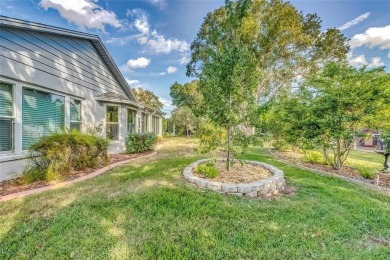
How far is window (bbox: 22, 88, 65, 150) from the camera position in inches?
215

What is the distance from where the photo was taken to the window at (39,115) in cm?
545

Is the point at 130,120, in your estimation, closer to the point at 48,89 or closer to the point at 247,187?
the point at 48,89

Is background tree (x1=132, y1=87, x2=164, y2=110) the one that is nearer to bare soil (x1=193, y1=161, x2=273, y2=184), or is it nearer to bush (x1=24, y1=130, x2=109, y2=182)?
bush (x1=24, y1=130, x2=109, y2=182)

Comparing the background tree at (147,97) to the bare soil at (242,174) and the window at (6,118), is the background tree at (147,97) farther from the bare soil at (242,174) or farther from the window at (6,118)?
the bare soil at (242,174)

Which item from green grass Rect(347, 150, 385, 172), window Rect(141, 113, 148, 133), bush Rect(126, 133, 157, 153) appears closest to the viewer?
green grass Rect(347, 150, 385, 172)

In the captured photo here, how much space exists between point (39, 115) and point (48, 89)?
2.85 ft

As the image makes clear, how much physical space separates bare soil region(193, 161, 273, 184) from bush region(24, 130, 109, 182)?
11.2 feet

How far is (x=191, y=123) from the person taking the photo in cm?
3003

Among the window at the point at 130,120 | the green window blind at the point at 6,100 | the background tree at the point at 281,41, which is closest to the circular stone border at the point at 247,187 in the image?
the green window blind at the point at 6,100

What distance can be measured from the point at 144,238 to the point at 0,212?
101 inches

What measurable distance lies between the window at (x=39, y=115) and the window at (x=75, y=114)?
0.57 metres

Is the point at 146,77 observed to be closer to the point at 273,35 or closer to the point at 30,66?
the point at 273,35

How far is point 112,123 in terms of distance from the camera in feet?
32.3

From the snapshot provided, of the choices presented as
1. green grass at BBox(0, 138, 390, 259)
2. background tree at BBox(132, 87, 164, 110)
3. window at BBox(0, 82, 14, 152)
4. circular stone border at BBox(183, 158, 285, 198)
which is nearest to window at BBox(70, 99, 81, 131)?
window at BBox(0, 82, 14, 152)
